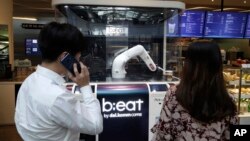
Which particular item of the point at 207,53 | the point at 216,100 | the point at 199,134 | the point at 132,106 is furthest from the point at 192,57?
the point at 132,106

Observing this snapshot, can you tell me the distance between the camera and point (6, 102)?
5949 mm

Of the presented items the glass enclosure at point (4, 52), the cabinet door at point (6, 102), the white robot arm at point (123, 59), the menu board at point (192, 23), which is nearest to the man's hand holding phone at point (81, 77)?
the white robot arm at point (123, 59)

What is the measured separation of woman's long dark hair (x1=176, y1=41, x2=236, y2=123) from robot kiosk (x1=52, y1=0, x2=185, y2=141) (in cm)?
116

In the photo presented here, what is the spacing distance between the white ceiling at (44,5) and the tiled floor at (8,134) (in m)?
2.95

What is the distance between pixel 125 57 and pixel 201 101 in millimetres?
1687

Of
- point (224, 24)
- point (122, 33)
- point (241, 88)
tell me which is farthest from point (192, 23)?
point (122, 33)

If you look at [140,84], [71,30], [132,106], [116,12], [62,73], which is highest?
[116,12]

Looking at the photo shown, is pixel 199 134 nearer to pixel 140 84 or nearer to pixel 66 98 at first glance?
pixel 66 98

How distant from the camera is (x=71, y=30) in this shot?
4.32 feet

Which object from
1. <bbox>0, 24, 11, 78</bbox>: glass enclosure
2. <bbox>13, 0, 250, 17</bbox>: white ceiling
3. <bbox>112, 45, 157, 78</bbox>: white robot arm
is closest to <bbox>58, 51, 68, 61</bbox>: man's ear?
<bbox>112, 45, 157, 78</bbox>: white robot arm

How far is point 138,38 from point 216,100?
2158mm

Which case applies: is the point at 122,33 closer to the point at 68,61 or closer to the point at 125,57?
the point at 125,57

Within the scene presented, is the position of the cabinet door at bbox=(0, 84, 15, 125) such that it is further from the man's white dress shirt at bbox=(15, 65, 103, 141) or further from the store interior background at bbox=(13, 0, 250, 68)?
the man's white dress shirt at bbox=(15, 65, 103, 141)

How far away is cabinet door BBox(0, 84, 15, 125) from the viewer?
19.4 feet
